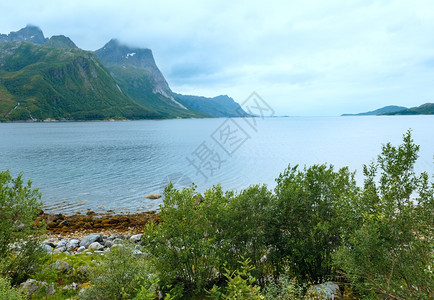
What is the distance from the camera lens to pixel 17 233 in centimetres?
1232

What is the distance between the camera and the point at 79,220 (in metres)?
31.0

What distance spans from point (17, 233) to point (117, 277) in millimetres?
6532

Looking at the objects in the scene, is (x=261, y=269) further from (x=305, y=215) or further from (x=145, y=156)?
(x=145, y=156)

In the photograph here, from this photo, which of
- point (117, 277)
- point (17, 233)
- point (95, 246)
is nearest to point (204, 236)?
point (117, 277)

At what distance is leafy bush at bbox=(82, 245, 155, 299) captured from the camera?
9.52 meters

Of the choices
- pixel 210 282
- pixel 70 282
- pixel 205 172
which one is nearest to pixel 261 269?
pixel 210 282

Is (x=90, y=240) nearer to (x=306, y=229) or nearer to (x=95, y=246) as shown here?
(x=95, y=246)

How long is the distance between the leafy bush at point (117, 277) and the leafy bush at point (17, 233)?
16.6 feet

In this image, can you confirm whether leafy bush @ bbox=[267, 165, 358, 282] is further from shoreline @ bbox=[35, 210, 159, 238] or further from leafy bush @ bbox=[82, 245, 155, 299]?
shoreline @ bbox=[35, 210, 159, 238]

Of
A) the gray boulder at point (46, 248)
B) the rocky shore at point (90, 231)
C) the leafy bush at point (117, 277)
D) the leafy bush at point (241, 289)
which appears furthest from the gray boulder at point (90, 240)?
the leafy bush at point (241, 289)

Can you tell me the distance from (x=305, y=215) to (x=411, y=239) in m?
4.87

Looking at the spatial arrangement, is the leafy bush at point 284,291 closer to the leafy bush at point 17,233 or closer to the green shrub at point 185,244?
the green shrub at point 185,244

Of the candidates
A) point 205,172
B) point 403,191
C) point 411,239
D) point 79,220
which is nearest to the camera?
point 411,239

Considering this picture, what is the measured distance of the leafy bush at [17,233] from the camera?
11.8m
